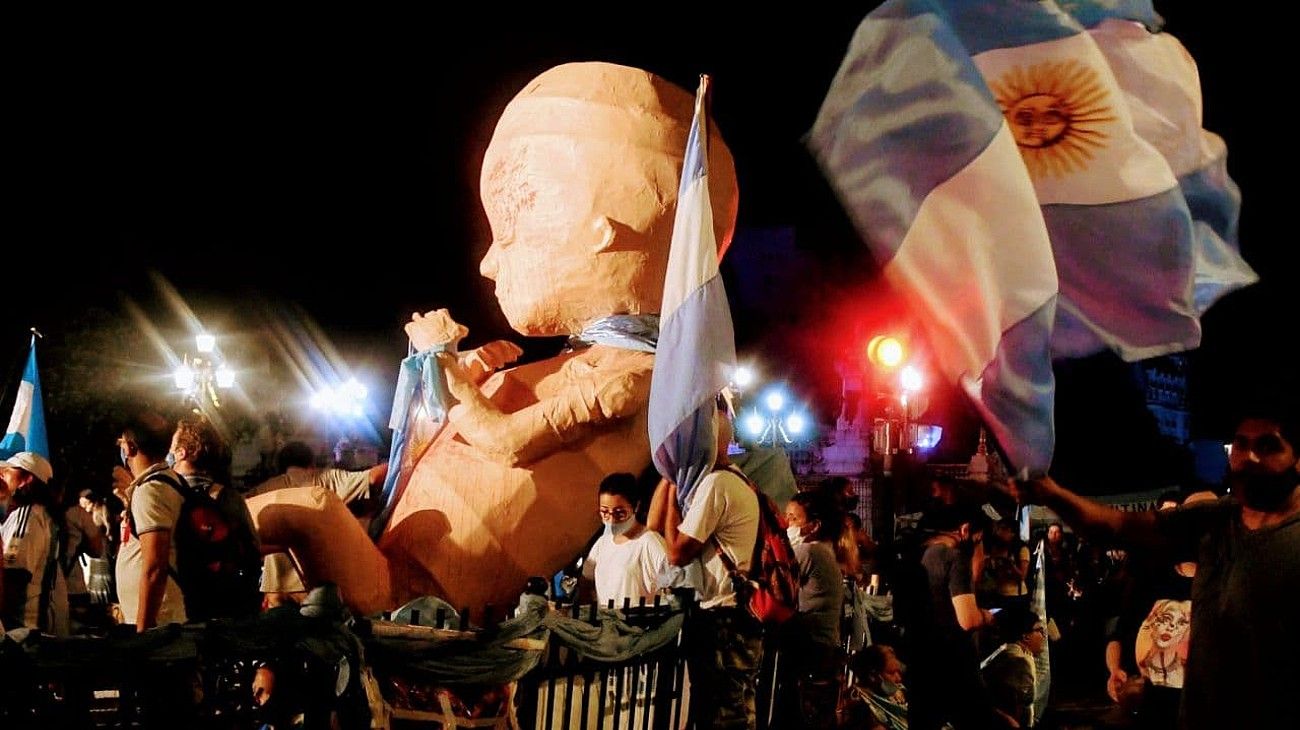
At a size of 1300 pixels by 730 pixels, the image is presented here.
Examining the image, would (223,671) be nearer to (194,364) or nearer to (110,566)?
(110,566)

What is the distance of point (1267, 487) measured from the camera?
3959 millimetres

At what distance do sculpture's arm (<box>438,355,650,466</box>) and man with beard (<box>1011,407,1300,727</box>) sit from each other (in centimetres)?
330

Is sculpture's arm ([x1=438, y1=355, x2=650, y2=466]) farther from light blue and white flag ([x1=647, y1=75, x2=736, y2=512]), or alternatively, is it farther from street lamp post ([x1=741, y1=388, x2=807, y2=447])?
street lamp post ([x1=741, y1=388, x2=807, y2=447])

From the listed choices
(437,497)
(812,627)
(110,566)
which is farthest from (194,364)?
(812,627)

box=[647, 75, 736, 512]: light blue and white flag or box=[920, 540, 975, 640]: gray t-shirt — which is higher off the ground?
box=[647, 75, 736, 512]: light blue and white flag

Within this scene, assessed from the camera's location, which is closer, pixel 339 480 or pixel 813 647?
pixel 813 647

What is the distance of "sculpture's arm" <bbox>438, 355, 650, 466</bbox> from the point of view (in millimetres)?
6992

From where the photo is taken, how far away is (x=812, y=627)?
24.8ft

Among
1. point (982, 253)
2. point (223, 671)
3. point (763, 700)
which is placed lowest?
point (763, 700)

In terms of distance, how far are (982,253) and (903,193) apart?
19.8 inches

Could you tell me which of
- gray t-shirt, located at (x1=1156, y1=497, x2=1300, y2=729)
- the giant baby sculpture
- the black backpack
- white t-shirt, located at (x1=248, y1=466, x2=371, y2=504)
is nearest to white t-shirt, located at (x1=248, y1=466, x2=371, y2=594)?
white t-shirt, located at (x1=248, y1=466, x2=371, y2=504)

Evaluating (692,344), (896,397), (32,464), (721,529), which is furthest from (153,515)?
(896,397)

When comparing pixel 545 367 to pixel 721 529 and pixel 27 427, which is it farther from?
pixel 27 427

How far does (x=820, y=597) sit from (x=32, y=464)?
5322 mm
